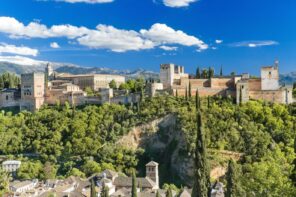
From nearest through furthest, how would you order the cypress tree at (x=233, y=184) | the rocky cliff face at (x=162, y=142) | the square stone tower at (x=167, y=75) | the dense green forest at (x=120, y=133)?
the cypress tree at (x=233, y=184), the dense green forest at (x=120, y=133), the rocky cliff face at (x=162, y=142), the square stone tower at (x=167, y=75)

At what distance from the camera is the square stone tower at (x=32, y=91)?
66.0 m

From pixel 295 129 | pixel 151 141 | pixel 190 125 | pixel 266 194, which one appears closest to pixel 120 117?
pixel 151 141

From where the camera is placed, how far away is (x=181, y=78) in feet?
206

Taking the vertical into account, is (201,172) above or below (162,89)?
below

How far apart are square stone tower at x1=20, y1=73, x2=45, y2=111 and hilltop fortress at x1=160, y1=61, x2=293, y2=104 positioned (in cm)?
1961

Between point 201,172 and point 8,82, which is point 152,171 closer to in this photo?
point 201,172

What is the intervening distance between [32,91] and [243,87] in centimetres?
3131

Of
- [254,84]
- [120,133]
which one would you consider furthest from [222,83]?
[120,133]

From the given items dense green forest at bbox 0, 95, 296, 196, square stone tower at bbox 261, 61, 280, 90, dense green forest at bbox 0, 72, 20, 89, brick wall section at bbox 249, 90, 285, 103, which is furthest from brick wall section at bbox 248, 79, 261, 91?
dense green forest at bbox 0, 72, 20, 89

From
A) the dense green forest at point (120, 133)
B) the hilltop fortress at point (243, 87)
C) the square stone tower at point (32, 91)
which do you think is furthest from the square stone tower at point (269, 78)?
the square stone tower at point (32, 91)

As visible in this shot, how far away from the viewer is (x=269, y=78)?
59031 mm

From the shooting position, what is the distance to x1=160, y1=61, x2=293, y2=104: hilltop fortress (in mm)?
57906

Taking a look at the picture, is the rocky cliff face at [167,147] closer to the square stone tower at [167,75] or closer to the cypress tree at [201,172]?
the square stone tower at [167,75]

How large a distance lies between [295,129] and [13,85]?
2009 inches
